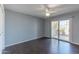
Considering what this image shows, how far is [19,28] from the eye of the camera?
4766 millimetres

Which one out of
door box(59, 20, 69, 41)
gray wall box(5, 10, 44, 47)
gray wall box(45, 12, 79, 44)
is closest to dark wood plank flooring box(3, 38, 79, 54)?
gray wall box(5, 10, 44, 47)

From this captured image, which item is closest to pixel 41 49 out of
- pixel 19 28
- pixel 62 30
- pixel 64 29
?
pixel 19 28

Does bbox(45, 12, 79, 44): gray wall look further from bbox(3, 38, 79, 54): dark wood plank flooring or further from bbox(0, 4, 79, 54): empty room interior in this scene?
bbox(3, 38, 79, 54): dark wood plank flooring

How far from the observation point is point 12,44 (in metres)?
4.09

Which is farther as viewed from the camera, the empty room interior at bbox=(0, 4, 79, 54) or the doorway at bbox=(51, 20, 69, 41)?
the doorway at bbox=(51, 20, 69, 41)

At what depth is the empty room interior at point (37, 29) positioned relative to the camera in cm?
355

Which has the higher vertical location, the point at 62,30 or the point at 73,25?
the point at 73,25

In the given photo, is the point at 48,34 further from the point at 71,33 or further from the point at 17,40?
the point at 17,40

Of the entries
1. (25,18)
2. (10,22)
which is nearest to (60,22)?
(25,18)

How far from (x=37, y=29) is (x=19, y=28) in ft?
7.14

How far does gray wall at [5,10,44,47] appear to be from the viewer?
3.96 meters

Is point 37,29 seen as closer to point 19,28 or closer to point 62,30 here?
point 62,30

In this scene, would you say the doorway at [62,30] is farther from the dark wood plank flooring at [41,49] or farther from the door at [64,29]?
the dark wood plank flooring at [41,49]
